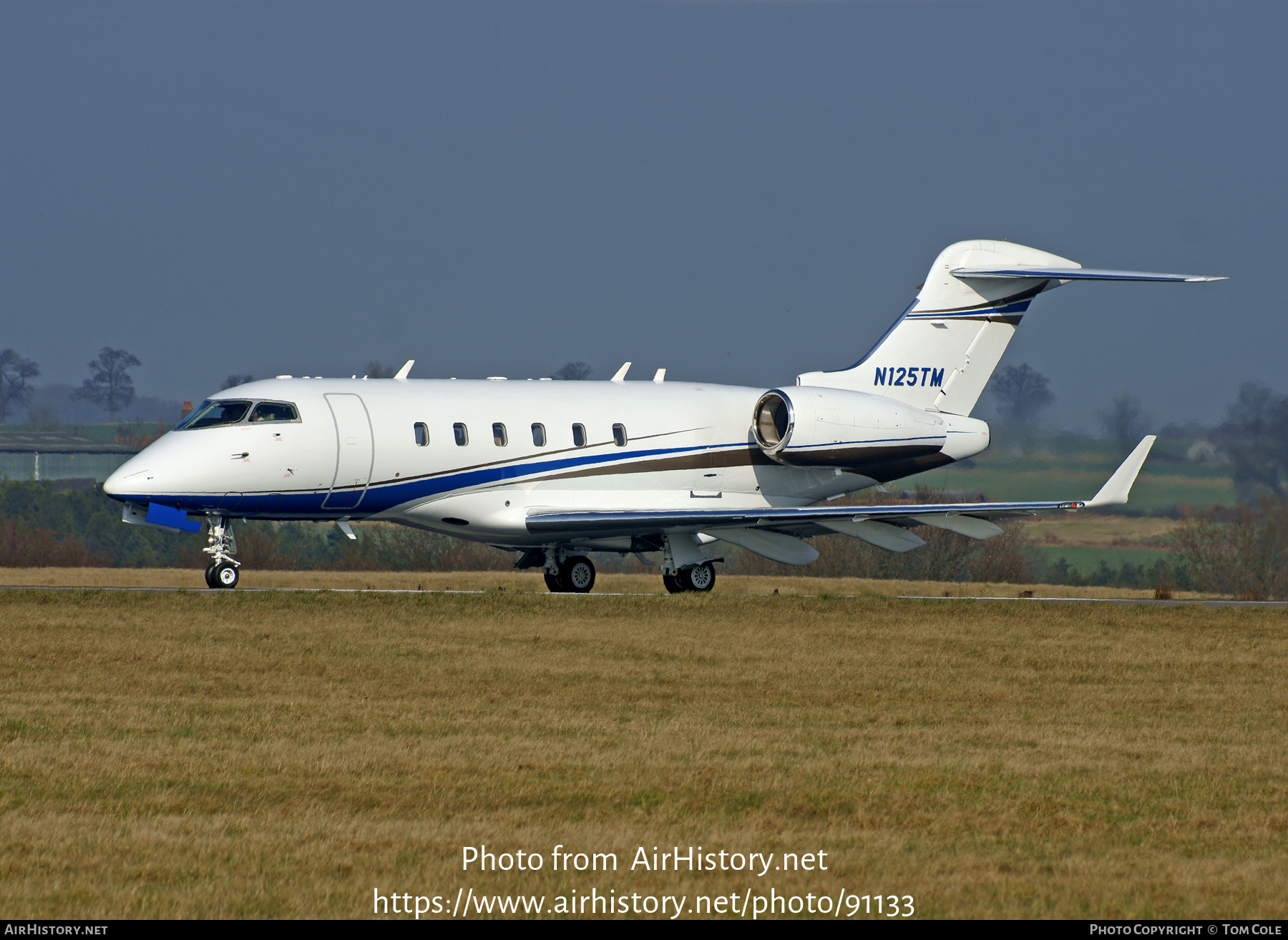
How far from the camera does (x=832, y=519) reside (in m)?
25.4

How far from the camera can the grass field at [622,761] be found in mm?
7688

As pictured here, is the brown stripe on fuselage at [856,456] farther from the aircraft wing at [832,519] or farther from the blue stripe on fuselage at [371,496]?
the blue stripe on fuselage at [371,496]

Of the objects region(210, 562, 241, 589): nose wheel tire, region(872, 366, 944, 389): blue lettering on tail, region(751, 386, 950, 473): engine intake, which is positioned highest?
region(872, 366, 944, 389): blue lettering on tail

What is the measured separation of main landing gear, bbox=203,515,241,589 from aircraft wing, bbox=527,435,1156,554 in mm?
4965

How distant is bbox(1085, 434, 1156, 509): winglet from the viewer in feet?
80.3

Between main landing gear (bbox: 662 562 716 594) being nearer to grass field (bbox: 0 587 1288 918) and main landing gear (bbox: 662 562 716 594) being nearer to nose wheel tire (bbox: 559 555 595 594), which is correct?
nose wheel tire (bbox: 559 555 595 594)

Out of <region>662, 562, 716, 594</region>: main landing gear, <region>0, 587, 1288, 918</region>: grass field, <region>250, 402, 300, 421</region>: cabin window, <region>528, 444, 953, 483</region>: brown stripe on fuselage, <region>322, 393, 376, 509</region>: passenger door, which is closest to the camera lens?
<region>0, 587, 1288, 918</region>: grass field

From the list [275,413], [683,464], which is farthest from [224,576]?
[683,464]

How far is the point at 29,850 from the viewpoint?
317 inches

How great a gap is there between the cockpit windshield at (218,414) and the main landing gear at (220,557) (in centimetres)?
148

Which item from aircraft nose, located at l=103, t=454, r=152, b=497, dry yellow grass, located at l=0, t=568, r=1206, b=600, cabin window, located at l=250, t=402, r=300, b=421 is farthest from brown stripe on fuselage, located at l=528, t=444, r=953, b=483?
aircraft nose, located at l=103, t=454, r=152, b=497

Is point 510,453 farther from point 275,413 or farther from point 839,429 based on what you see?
point 839,429

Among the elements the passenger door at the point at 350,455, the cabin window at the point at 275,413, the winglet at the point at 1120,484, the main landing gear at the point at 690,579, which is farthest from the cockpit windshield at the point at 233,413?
the winglet at the point at 1120,484

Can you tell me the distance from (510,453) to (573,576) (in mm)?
3037
